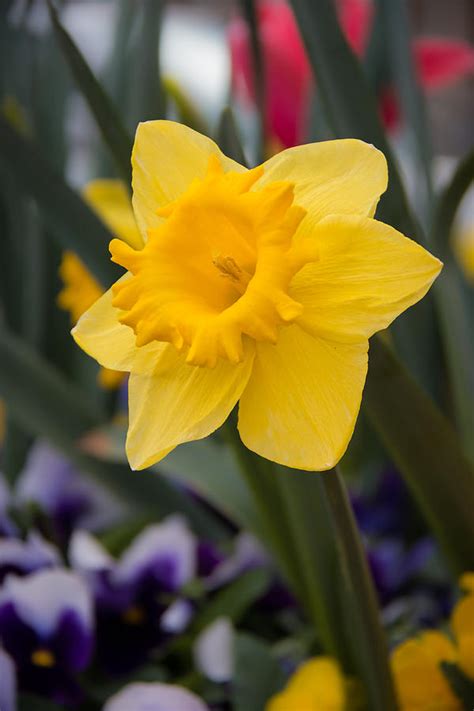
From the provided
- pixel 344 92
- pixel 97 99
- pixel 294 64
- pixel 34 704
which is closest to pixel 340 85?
pixel 344 92

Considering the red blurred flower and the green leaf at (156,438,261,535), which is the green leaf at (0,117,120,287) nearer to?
the green leaf at (156,438,261,535)

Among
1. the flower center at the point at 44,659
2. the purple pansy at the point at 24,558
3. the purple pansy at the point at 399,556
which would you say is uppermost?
the purple pansy at the point at 24,558

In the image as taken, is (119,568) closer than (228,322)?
→ No

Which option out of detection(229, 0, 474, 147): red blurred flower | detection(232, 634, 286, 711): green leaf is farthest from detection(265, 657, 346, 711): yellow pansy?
detection(229, 0, 474, 147): red blurred flower

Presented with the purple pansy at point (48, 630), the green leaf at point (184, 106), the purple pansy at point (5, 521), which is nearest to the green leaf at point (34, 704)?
the purple pansy at point (48, 630)

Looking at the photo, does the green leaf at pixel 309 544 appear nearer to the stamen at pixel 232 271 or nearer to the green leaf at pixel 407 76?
the stamen at pixel 232 271

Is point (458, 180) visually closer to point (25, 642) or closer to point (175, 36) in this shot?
point (25, 642)

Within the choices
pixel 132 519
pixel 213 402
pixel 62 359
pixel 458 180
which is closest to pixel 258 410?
pixel 213 402

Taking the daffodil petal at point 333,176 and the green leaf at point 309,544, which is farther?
the green leaf at point 309,544
